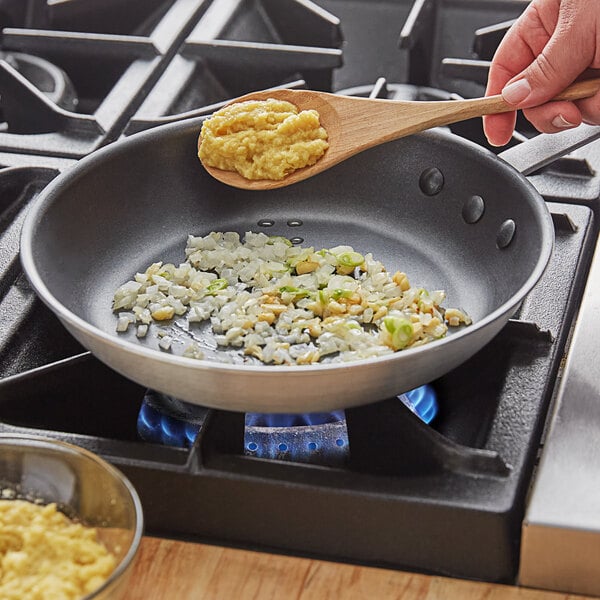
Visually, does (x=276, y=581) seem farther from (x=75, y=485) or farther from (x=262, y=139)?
(x=262, y=139)

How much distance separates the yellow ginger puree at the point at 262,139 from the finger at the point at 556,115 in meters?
0.23

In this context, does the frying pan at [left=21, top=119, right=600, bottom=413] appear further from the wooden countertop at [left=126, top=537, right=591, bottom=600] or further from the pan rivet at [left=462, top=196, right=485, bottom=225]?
the wooden countertop at [left=126, top=537, right=591, bottom=600]

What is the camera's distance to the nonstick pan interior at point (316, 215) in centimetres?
103

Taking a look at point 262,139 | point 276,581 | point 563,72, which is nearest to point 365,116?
point 262,139

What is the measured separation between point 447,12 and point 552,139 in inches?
24.8

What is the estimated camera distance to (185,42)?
1.54 m

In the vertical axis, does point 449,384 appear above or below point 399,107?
below

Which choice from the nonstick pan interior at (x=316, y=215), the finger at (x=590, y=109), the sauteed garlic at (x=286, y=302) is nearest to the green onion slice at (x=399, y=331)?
the sauteed garlic at (x=286, y=302)

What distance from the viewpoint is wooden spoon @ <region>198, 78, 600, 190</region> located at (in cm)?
104

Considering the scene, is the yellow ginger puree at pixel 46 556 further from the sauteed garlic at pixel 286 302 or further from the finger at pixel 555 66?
the finger at pixel 555 66

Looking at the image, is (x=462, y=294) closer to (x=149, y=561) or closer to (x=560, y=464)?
(x=560, y=464)

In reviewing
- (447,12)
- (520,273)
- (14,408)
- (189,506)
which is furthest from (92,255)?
(447,12)

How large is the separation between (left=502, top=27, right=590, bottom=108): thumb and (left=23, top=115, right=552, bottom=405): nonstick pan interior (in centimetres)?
8

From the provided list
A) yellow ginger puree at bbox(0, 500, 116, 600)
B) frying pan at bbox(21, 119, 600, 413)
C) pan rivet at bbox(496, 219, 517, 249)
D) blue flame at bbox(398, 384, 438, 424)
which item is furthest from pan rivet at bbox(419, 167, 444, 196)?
yellow ginger puree at bbox(0, 500, 116, 600)
